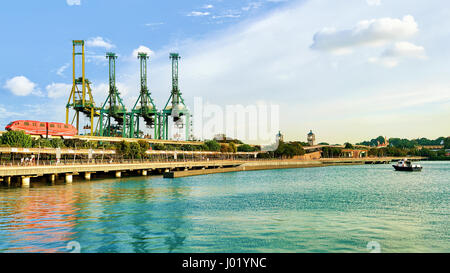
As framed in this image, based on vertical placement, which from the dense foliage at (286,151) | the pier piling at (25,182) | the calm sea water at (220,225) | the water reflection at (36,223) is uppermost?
the dense foliage at (286,151)

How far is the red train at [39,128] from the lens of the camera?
80312 millimetres

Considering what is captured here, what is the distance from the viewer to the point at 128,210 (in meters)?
28.5

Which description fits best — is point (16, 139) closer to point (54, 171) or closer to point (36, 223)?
point (54, 171)

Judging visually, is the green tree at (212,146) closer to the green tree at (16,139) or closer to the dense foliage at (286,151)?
the dense foliage at (286,151)

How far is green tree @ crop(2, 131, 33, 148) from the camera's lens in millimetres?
71000

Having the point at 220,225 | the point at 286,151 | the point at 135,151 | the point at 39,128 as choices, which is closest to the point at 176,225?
the point at 220,225

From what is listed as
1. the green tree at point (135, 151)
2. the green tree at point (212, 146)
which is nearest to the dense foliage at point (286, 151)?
the green tree at point (212, 146)

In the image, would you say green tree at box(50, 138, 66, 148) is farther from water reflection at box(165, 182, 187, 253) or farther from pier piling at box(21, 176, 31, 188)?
water reflection at box(165, 182, 187, 253)

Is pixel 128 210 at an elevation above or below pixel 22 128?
below

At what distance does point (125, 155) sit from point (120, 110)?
41815 mm

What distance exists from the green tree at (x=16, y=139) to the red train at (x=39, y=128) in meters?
7.01

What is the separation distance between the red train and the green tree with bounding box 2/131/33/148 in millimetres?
7009
